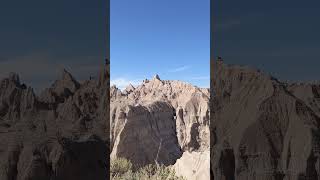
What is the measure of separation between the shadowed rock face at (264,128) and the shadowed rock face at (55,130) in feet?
3.17

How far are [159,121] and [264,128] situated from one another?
21.4 m

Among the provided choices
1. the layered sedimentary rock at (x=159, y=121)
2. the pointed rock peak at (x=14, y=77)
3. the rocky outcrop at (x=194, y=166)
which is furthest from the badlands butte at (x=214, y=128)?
the layered sedimentary rock at (x=159, y=121)

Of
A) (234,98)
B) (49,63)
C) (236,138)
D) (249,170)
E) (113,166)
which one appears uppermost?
(49,63)

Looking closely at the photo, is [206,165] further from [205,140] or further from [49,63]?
[205,140]

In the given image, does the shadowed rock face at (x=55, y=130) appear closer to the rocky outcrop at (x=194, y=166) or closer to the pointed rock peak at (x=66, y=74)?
the pointed rock peak at (x=66, y=74)

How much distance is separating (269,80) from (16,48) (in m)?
1.81

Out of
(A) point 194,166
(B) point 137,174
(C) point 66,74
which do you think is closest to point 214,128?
(C) point 66,74

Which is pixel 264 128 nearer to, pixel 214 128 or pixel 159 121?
pixel 214 128

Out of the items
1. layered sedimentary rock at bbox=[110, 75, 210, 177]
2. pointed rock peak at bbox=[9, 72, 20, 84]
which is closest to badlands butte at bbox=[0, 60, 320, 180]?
pointed rock peak at bbox=[9, 72, 20, 84]

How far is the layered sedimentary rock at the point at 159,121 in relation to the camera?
20.8 meters

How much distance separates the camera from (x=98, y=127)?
10.7 feet

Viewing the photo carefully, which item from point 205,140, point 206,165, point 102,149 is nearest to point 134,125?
point 205,140

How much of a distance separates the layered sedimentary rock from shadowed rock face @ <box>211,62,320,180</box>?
54.2ft

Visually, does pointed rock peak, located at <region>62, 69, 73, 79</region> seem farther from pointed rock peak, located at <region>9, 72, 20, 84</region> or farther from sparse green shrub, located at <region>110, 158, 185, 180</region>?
sparse green shrub, located at <region>110, 158, 185, 180</region>
